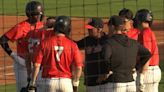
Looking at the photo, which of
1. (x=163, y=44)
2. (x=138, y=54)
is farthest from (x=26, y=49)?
(x=163, y=44)

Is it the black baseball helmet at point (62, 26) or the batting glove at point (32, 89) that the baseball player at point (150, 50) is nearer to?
the black baseball helmet at point (62, 26)

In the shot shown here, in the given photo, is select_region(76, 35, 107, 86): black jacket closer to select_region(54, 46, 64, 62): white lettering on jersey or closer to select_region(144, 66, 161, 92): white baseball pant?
select_region(54, 46, 64, 62): white lettering on jersey

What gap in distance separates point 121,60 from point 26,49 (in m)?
2.36

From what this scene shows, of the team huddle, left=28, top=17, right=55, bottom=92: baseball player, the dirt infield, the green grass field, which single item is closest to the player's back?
the team huddle

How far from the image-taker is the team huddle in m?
9.14

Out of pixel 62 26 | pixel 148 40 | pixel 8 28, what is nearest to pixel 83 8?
pixel 8 28

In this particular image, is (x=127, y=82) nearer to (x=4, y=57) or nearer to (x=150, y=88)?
(x=150, y=88)

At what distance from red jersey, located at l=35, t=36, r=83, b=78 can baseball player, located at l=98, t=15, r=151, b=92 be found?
515 millimetres

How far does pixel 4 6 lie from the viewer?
27844mm

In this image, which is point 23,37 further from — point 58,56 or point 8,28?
point 8,28

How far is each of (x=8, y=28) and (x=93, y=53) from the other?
12775 millimetres

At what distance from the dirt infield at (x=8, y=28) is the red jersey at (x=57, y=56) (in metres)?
5.08

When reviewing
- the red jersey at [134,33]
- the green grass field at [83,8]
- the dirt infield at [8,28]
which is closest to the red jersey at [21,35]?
the red jersey at [134,33]

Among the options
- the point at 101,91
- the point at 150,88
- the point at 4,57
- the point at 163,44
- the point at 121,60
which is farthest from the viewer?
the point at 163,44
